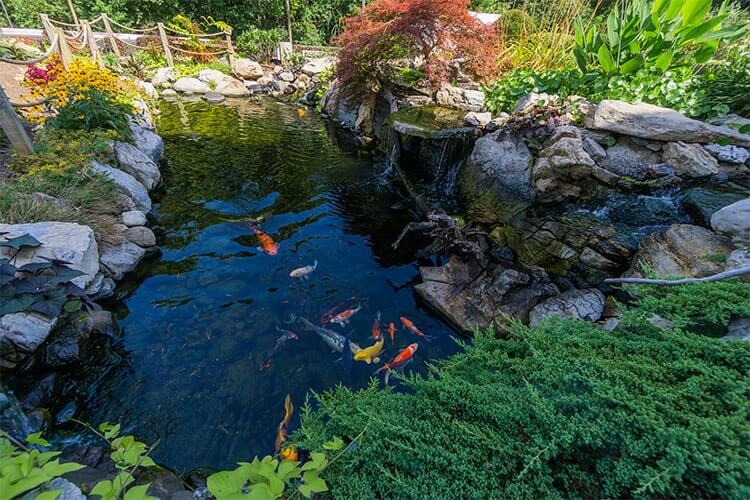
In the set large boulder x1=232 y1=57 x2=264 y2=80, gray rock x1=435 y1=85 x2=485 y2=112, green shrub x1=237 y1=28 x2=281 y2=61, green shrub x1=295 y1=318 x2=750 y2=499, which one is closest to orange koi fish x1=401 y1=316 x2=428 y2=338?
green shrub x1=295 y1=318 x2=750 y2=499

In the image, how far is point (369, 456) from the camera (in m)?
1.57

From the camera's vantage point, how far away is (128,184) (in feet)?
16.6

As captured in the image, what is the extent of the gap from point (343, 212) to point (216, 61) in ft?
48.3

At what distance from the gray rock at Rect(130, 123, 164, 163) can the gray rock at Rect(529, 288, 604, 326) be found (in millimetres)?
6950

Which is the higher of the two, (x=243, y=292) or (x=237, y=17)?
(x=237, y=17)

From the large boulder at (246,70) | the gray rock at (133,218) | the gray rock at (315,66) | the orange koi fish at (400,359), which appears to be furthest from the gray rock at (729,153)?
the large boulder at (246,70)

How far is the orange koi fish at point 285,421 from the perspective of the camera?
2550 millimetres

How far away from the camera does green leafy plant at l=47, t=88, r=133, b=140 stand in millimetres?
5473

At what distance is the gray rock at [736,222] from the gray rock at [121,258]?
237 inches

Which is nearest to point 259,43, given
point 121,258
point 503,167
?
point 121,258

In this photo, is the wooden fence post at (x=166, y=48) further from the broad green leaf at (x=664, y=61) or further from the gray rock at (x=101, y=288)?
the broad green leaf at (x=664, y=61)

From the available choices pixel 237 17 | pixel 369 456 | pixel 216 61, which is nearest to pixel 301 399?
pixel 369 456

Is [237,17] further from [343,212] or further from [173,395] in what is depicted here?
[173,395]

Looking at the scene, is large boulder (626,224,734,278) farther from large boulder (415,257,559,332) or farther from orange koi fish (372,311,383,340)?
orange koi fish (372,311,383,340)
